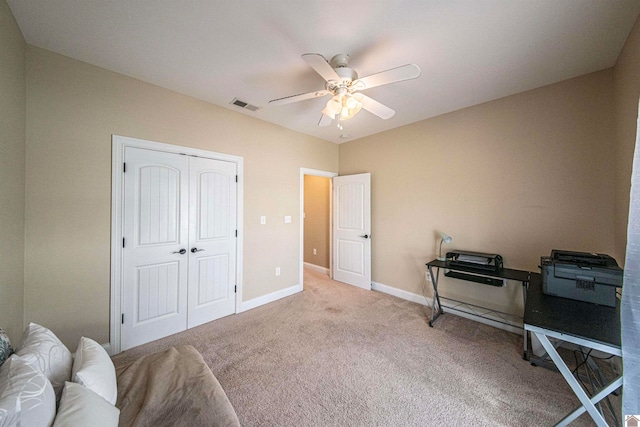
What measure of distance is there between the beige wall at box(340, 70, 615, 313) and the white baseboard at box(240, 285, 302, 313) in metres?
1.46

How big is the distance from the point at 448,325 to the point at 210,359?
2619 mm

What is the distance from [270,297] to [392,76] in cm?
311

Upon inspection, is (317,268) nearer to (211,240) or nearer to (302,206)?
(302,206)

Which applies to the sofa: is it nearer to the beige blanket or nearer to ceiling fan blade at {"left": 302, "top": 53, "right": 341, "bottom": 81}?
the beige blanket

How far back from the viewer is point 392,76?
1.62 metres

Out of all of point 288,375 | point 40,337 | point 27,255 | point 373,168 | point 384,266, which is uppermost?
point 373,168

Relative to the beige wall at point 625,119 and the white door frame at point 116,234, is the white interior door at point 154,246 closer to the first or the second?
the white door frame at point 116,234

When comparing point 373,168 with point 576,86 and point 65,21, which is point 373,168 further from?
point 65,21

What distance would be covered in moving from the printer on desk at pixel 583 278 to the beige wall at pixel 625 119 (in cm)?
40

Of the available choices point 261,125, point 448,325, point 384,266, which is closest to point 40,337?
point 261,125

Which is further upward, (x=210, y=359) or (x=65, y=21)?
(x=65, y=21)

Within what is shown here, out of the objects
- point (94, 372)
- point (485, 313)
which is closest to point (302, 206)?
point (485, 313)

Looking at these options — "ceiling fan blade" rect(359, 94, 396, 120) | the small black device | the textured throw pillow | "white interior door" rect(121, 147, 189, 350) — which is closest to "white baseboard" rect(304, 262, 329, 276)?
the small black device

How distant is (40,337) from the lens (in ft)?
3.61
